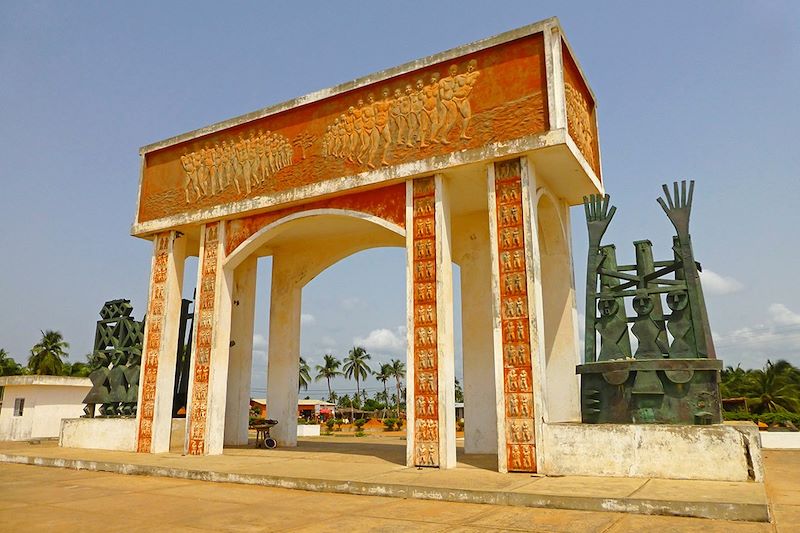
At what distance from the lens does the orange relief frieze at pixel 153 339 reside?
39.1 feet

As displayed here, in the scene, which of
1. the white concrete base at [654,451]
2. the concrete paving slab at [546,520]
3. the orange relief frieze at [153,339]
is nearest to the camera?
the concrete paving slab at [546,520]

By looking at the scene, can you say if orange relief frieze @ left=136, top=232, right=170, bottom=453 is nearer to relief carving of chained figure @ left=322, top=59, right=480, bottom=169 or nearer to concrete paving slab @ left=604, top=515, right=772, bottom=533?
relief carving of chained figure @ left=322, top=59, right=480, bottom=169

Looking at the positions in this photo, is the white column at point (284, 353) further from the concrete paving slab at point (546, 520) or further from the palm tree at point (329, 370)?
the palm tree at point (329, 370)

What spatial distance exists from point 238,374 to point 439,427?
22.2ft

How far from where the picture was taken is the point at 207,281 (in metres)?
11.9

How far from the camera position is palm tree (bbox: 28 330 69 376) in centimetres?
3853

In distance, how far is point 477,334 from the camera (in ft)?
38.0

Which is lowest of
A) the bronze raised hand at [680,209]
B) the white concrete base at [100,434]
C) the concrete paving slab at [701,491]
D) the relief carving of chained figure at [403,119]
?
the concrete paving slab at [701,491]

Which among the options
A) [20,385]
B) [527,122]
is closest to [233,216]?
[527,122]

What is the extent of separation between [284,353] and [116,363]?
3.74 metres

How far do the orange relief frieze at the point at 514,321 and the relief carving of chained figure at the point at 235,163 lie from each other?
4.61 m

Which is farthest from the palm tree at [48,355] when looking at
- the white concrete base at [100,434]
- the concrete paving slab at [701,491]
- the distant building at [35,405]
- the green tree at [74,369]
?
the concrete paving slab at [701,491]

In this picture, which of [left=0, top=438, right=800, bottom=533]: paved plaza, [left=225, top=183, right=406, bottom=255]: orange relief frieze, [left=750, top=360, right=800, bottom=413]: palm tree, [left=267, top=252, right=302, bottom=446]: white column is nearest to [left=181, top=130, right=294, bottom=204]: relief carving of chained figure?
[left=225, top=183, right=406, bottom=255]: orange relief frieze

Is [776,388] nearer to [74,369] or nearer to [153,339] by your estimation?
[153,339]
